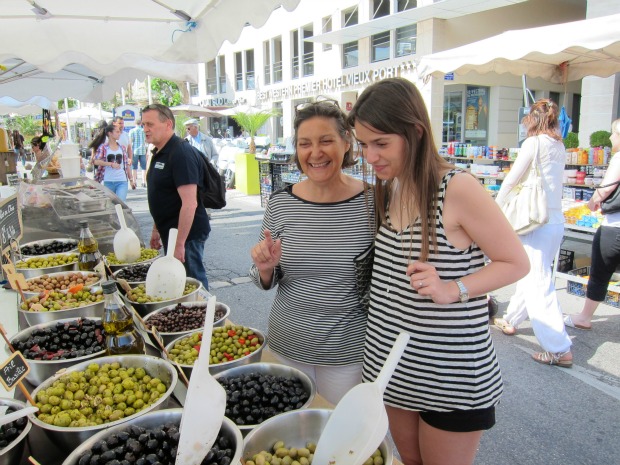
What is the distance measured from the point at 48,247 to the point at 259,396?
2700mm

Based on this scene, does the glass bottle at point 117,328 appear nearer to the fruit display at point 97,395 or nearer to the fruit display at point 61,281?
the fruit display at point 97,395

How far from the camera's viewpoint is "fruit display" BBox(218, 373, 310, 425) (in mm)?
1473

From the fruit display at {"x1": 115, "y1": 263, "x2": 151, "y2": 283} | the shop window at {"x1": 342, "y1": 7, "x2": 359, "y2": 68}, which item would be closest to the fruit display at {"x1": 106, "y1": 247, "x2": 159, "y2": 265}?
the fruit display at {"x1": 115, "y1": 263, "x2": 151, "y2": 283}

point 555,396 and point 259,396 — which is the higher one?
point 259,396

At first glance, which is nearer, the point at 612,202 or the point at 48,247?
the point at 48,247

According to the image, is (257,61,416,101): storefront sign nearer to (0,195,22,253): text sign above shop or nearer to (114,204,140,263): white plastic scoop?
(114,204,140,263): white plastic scoop

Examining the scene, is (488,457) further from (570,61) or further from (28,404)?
(570,61)

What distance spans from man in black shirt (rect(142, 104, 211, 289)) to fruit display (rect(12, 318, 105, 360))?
150 cm

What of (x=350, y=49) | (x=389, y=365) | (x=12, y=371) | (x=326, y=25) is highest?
(x=326, y=25)

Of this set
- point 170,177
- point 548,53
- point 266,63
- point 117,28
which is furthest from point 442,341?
point 266,63

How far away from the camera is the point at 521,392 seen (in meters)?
3.36

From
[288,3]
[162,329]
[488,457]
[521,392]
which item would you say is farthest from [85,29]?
[521,392]

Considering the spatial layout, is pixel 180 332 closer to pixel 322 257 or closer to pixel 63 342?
pixel 63 342

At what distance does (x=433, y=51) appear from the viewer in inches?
568
